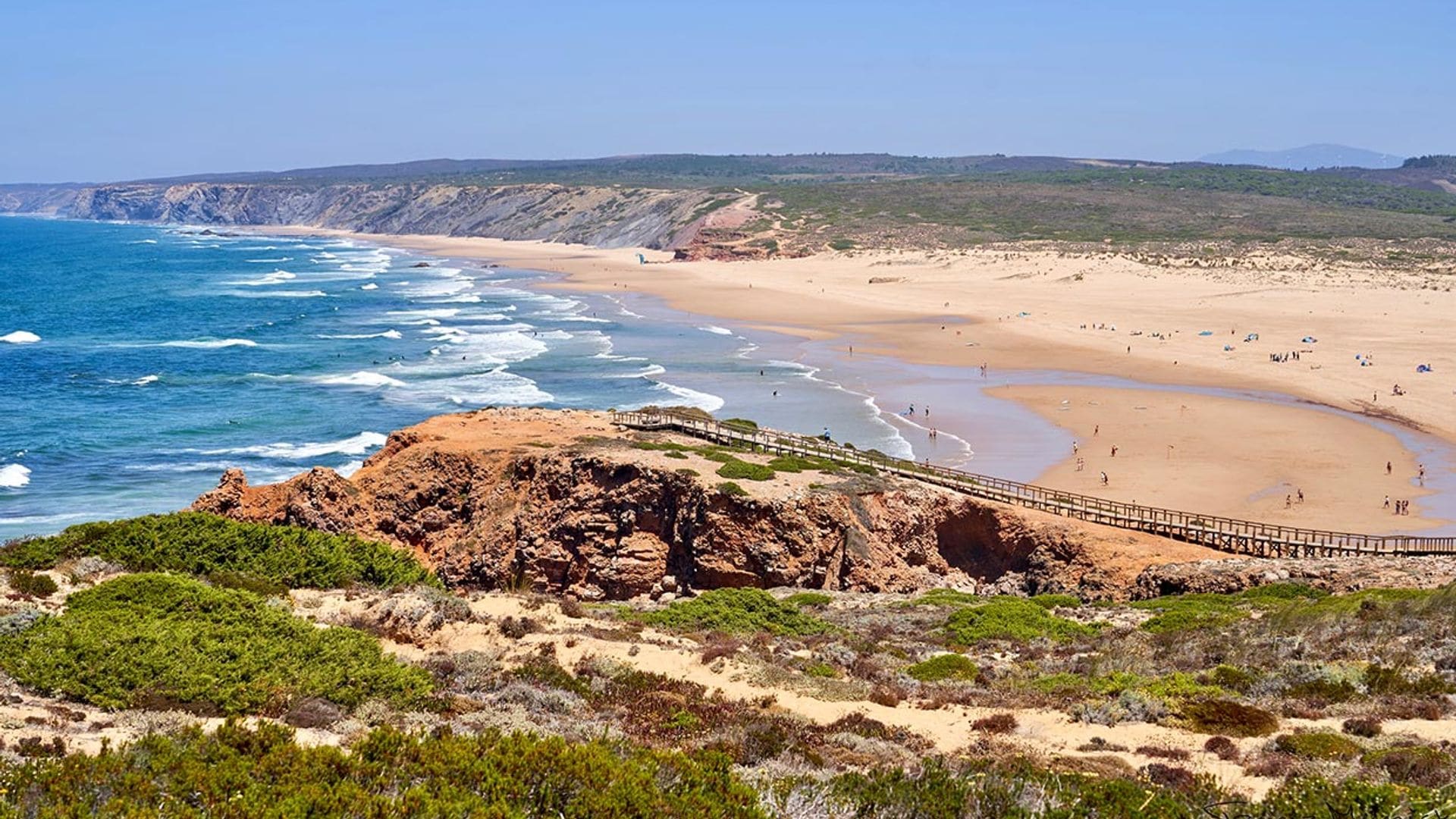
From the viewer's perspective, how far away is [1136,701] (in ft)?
43.0

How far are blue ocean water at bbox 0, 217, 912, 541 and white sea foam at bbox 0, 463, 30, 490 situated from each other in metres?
0.10

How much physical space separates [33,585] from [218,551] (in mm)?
3592

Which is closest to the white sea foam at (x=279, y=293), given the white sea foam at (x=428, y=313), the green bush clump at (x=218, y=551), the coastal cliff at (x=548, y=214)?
the white sea foam at (x=428, y=313)

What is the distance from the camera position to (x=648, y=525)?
2466 cm

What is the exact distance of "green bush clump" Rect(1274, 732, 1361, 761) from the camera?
36.9 feet

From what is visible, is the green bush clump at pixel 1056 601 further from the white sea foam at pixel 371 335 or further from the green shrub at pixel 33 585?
the white sea foam at pixel 371 335

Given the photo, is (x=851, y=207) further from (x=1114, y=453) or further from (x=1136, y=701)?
(x=1136, y=701)

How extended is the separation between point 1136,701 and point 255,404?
44.5 metres

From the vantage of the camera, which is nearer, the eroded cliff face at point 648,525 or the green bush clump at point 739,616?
the green bush clump at point 739,616

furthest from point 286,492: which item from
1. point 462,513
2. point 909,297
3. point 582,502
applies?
point 909,297

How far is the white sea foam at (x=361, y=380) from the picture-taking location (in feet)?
178

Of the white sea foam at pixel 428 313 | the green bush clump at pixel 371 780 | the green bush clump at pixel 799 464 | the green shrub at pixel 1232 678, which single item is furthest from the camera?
the white sea foam at pixel 428 313

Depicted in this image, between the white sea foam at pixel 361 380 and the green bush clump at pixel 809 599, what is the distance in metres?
35.9

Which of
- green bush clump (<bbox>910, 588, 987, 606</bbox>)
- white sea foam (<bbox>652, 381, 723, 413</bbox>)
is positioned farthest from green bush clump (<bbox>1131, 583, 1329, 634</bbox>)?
white sea foam (<bbox>652, 381, 723, 413</bbox>)
